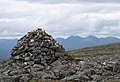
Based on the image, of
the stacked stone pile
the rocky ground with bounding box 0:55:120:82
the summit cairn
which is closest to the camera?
the rocky ground with bounding box 0:55:120:82

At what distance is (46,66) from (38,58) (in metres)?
2.32

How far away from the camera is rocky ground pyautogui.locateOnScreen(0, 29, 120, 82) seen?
122 feet

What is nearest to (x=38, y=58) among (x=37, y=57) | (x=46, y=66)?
(x=37, y=57)

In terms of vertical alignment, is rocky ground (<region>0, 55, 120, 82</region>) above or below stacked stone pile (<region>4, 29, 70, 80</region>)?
below

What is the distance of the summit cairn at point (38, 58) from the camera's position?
39.8 meters

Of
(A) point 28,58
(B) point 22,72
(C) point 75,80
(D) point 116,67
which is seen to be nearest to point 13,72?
(B) point 22,72

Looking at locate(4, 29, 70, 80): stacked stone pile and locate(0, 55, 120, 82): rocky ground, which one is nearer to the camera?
locate(0, 55, 120, 82): rocky ground

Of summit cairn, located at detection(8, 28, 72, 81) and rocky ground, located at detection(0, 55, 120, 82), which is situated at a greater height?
summit cairn, located at detection(8, 28, 72, 81)

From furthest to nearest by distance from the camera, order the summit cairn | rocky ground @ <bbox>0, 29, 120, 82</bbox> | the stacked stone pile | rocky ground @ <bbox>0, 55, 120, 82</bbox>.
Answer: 1. the stacked stone pile
2. the summit cairn
3. rocky ground @ <bbox>0, 29, 120, 82</bbox>
4. rocky ground @ <bbox>0, 55, 120, 82</bbox>

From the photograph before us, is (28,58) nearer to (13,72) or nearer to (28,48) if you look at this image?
(28,48)

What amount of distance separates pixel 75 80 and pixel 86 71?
3.68 metres

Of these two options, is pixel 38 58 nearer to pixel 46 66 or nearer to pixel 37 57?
pixel 37 57

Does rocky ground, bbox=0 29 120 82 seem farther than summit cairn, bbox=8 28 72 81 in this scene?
No

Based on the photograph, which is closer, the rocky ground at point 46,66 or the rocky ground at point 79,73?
the rocky ground at point 79,73
